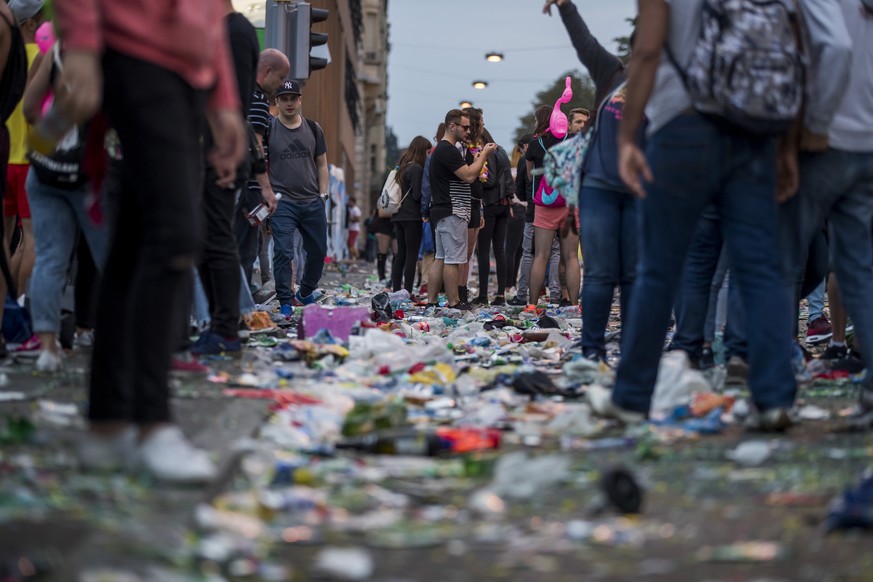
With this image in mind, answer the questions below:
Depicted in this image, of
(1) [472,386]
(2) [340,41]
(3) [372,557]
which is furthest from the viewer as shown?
(2) [340,41]

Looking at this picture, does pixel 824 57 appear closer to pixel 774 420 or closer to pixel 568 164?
pixel 774 420

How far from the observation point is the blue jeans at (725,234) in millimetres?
4734

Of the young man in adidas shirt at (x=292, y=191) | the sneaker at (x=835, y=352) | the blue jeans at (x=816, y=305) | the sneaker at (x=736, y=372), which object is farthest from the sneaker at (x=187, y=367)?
the young man in adidas shirt at (x=292, y=191)

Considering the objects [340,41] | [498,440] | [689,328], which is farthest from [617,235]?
[340,41]

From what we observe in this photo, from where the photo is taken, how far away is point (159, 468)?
11.8ft

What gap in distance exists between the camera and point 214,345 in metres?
7.35

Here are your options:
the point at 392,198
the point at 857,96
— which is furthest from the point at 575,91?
the point at 857,96

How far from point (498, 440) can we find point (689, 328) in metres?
2.53

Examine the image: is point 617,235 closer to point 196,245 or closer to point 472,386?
point 472,386

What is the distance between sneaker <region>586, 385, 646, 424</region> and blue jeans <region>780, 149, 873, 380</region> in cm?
80

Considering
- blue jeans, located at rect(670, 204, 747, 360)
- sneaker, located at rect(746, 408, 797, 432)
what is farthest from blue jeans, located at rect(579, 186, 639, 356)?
sneaker, located at rect(746, 408, 797, 432)

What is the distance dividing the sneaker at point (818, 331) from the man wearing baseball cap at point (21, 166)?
5.00 metres

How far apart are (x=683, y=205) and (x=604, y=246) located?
2.23 m

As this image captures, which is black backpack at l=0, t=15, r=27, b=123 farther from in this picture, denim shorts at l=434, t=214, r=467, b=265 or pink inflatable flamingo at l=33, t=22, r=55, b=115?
denim shorts at l=434, t=214, r=467, b=265
